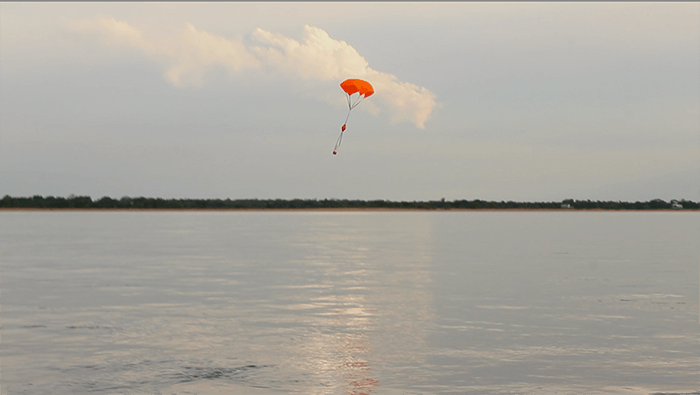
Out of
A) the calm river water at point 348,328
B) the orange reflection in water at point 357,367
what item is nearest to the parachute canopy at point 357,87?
the calm river water at point 348,328

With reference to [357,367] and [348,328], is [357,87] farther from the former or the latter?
[357,367]

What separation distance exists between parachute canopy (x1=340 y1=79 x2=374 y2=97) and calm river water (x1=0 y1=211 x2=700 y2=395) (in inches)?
476

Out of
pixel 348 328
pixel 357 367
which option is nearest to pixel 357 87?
pixel 348 328

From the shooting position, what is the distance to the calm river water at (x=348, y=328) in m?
14.5

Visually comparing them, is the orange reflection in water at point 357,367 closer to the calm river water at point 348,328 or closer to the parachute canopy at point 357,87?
the calm river water at point 348,328

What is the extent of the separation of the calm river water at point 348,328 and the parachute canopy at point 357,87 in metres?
12.1

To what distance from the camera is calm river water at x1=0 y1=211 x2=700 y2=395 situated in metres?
14.5

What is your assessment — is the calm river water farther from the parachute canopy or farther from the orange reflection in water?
the parachute canopy

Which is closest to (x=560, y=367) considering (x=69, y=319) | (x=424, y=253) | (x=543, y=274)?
(x=69, y=319)

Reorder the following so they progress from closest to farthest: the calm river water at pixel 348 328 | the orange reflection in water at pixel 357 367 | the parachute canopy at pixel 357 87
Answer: the orange reflection in water at pixel 357 367 → the calm river water at pixel 348 328 → the parachute canopy at pixel 357 87

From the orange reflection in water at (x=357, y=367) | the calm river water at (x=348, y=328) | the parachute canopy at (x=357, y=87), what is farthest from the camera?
the parachute canopy at (x=357, y=87)

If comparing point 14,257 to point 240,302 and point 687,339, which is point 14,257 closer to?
point 240,302

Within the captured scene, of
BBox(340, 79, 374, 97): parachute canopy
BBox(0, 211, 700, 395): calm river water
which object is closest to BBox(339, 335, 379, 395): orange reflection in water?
BBox(0, 211, 700, 395): calm river water

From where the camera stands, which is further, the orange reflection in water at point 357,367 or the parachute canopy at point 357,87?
the parachute canopy at point 357,87
